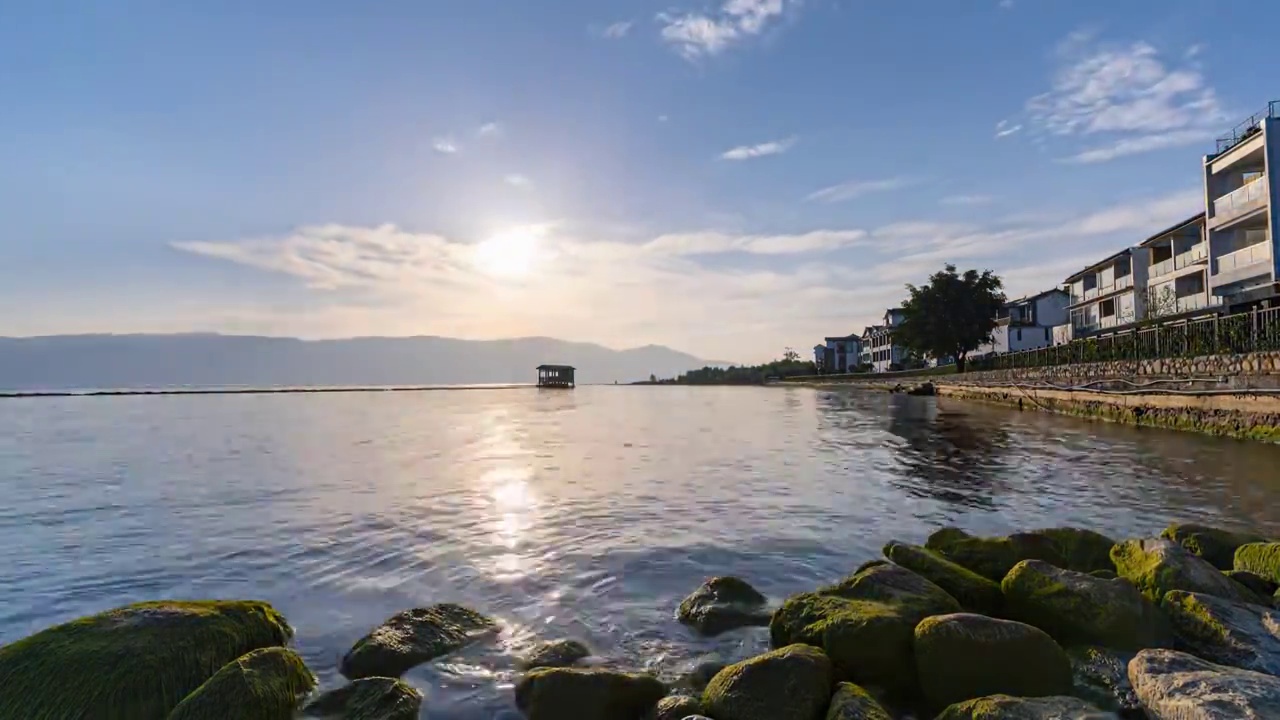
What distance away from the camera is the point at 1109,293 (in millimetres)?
74250

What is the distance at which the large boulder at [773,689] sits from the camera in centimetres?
521

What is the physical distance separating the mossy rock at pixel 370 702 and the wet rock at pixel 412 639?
2.41 feet

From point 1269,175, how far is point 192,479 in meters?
58.0

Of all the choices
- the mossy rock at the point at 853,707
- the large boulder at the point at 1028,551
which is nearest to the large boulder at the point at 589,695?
the mossy rock at the point at 853,707

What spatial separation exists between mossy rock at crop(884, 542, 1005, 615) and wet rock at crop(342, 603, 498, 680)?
5.05 meters

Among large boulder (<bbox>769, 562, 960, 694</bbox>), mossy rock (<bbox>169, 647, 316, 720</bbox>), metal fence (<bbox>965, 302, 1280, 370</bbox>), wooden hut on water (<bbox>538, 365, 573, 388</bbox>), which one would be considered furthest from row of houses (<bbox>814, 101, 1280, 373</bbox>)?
wooden hut on water (<bbox>538, 365, 573, 388</bbox>)

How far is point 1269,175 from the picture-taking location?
136 feet

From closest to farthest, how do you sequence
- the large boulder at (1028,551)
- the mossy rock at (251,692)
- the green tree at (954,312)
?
the mossy rock at (251,692), the large boulder at (1028,551), the green tree at (954,312)

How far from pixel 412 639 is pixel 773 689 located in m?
4.03

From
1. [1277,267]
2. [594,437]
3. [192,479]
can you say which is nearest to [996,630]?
[192,479]

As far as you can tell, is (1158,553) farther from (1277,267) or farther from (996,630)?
(1277,267)

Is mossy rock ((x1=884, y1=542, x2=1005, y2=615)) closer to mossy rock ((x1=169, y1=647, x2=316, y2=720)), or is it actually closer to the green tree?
mossy rock ((x1=169, y1=647, x2=316, y2=720))

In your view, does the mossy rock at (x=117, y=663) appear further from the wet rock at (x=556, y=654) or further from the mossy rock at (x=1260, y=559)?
the mossy rock at (x=1260, y=559)

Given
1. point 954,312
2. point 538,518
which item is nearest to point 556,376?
point 954,312
